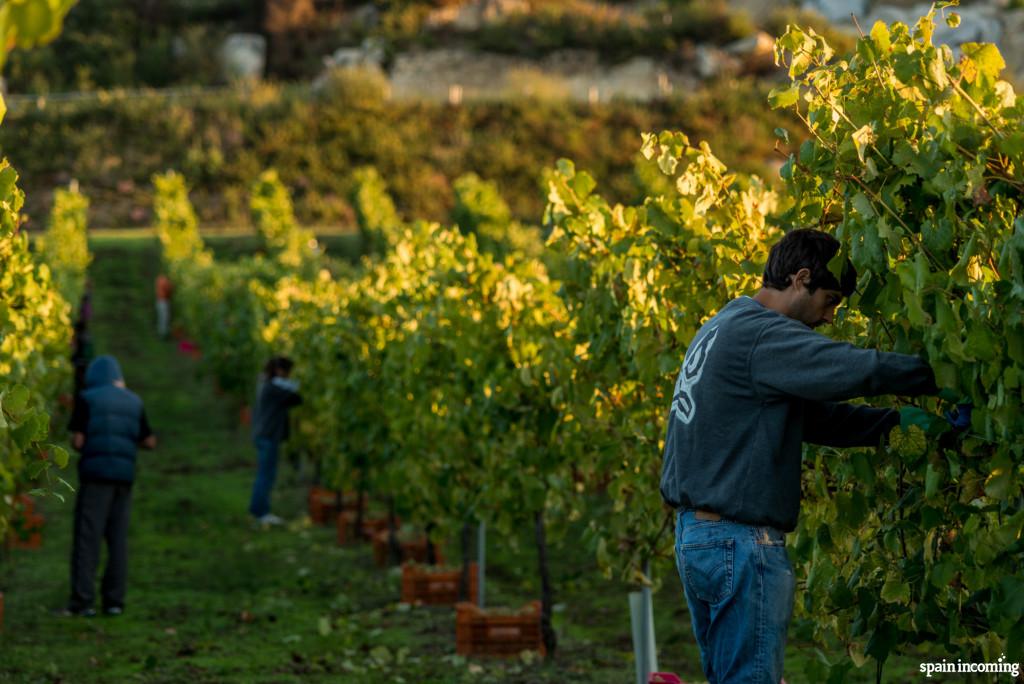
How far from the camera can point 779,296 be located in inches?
161

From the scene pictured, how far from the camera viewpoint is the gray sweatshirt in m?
3.76

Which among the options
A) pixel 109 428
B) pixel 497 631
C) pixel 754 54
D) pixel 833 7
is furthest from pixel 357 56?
pixel 497 631

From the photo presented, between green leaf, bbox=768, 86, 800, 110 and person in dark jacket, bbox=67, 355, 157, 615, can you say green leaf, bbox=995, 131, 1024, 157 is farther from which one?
person in dark jacket, bbox=67, 355, 157, 615

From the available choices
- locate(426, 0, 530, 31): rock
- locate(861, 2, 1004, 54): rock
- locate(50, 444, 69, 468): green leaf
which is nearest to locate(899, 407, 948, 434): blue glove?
locate(50, 444, 69, 468): green leaf

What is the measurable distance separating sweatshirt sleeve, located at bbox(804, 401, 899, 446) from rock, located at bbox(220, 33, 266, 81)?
194ft

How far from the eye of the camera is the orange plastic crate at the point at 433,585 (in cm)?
1073

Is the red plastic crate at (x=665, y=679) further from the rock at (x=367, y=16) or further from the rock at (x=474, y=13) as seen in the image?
the rock at (x=367, y=16)

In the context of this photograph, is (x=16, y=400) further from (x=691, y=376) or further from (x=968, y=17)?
(x=968, y=17)

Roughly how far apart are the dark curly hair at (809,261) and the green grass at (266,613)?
4.24m

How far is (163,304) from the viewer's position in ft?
97.2

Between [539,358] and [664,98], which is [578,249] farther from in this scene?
[664,98]

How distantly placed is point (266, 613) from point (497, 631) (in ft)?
6.99

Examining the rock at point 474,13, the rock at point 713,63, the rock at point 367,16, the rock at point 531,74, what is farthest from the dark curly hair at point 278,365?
the rock at point 367,16

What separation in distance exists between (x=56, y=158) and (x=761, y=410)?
151ft
